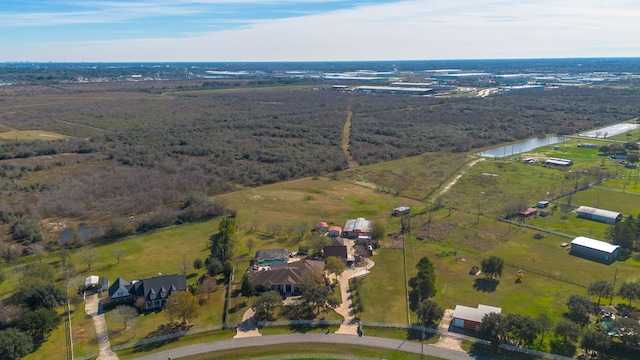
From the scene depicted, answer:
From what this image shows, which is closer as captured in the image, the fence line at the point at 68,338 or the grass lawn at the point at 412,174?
the fence line at the point at 68,338

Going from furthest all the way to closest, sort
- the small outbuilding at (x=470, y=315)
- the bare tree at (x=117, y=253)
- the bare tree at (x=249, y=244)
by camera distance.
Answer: the bare tree at (x=249, y=244) < the bare tree at (x=117, y=253) < the small outbuilding at (x=470, y=315)

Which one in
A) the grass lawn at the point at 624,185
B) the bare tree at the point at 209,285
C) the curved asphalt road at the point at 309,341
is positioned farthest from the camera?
the grass lawn at the point at 624,185

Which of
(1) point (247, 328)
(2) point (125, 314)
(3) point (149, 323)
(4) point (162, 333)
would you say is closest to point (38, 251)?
(2) point (125, 314)

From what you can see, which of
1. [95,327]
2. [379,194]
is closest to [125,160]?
[379,194]

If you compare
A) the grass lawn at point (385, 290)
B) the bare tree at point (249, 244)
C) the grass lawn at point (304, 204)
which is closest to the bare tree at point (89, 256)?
the grass lawn at point (304, 204)

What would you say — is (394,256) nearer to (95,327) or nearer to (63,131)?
(95,327)

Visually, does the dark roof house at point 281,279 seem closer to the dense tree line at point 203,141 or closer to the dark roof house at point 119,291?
the dark roof house at point 119,291
